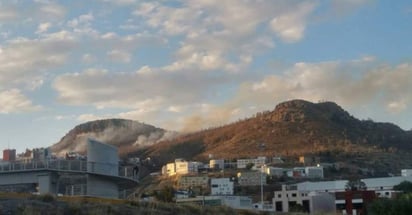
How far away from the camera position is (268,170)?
18250cm

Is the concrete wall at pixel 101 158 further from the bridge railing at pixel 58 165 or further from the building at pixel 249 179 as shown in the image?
the building at pixel 249 179

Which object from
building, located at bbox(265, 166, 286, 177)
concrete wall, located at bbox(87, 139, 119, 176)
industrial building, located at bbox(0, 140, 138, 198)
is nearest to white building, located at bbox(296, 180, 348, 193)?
building, located at bbox(265, 166, 286, 177)

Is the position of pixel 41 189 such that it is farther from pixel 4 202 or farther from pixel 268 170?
pixel 268 170

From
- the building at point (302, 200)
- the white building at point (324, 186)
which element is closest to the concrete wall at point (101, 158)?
the building at point (302, 200)

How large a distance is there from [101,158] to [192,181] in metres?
125

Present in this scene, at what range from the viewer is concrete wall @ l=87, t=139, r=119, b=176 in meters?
59.7

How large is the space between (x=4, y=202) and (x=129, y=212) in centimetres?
497

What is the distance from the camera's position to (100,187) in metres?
61.9

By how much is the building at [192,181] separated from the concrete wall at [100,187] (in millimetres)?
110913

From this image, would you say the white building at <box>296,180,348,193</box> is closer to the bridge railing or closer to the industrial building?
the industrial building

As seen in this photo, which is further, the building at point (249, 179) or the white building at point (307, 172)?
the white building at point (307, 172)

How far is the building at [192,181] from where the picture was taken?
178500mm

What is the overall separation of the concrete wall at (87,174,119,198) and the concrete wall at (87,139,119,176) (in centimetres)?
91

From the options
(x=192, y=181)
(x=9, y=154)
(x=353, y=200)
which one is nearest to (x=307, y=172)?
(x=192, y=181)
